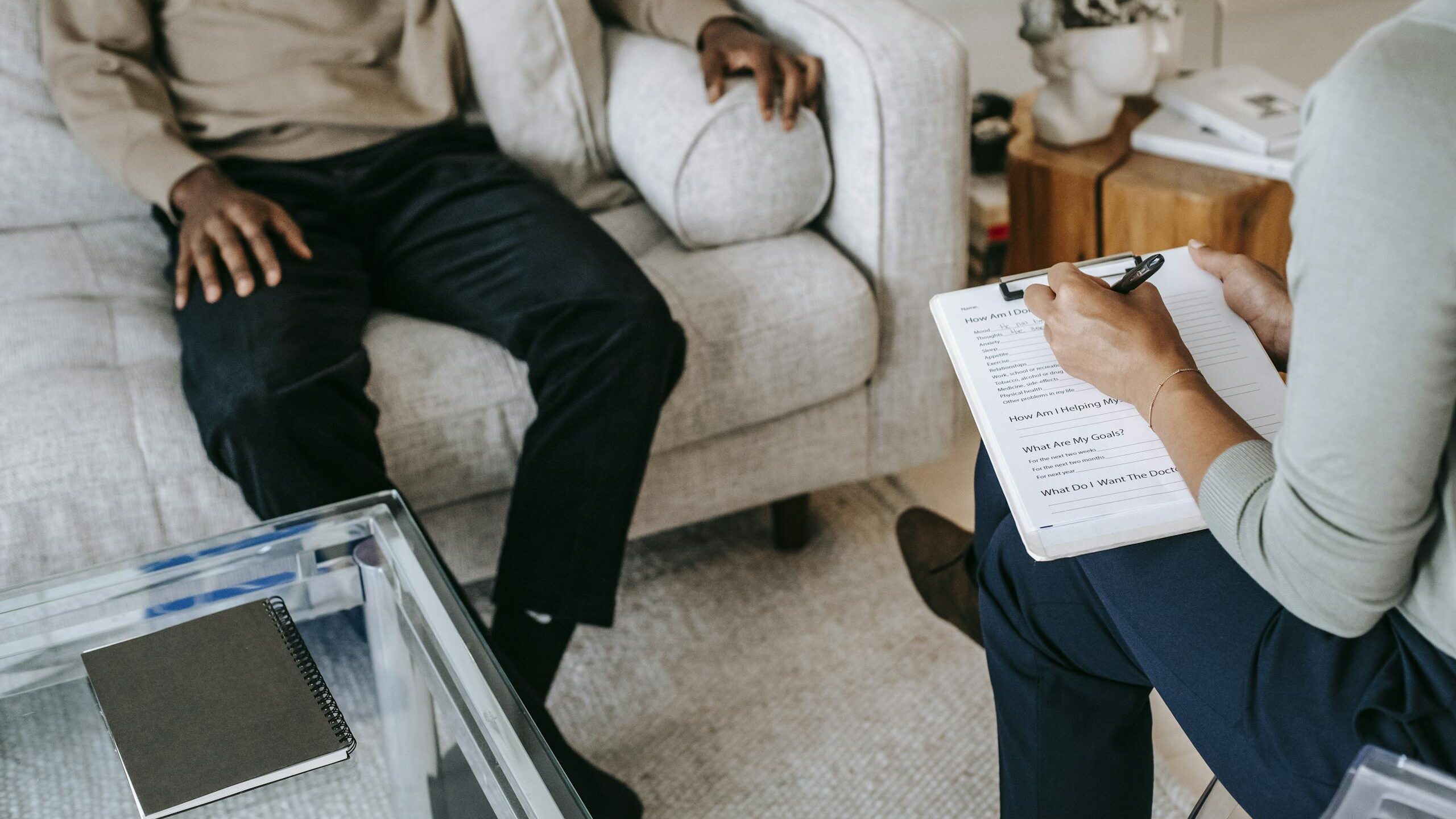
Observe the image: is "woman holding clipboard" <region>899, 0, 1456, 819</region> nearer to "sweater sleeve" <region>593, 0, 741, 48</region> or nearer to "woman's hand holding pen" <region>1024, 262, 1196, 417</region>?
"woman's hand holding pen" <region>1024, 262, 1196, 417</region>

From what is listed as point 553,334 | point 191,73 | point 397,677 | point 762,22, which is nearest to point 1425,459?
point 397,677

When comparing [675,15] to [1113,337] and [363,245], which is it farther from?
[1113,337]

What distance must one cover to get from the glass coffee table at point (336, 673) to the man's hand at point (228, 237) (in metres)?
0.35

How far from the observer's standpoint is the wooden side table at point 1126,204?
1.47 m

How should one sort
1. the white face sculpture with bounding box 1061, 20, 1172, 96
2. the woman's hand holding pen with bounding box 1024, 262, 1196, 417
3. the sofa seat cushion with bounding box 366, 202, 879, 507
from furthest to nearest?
1. the white face sculpture with bounding box 1061, 20, 1172, 96
2. the sofa seat cushion with bounding box 366, 202, 879, 507
3. the woman's hand holding pen with bounding box 1024, 262, 1196, 417

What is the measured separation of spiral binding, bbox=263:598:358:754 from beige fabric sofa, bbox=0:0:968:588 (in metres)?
0.31

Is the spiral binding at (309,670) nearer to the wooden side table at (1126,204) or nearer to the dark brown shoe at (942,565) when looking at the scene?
the dark brown shoe at (942,565)

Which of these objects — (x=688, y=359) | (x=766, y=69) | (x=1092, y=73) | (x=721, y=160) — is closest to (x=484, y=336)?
(x=688, y=359)

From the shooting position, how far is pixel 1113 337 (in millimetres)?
773

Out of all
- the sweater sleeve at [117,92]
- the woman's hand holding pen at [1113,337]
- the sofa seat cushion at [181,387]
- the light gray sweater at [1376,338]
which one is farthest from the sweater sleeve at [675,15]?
the light gray sweater at [1376,338]

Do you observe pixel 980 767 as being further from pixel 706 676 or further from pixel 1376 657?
pixel 1376 657

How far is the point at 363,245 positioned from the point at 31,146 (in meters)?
0.42

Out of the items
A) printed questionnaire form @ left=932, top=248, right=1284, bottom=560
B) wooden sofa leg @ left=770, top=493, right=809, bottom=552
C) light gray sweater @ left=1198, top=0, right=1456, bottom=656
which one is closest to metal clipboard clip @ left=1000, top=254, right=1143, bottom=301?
printed questionnaire form @ left=932, top=248, right=1284, bottom=560

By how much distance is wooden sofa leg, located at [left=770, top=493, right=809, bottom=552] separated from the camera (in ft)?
4.91
